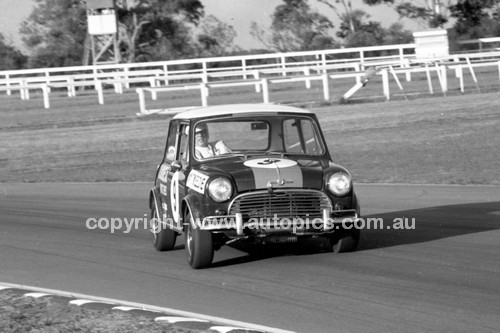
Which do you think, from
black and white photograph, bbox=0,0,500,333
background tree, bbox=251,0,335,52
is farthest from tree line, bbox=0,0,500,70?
black and white photograph, bbox=0,0,500,333

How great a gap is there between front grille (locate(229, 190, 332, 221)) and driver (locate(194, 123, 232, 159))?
99 cm

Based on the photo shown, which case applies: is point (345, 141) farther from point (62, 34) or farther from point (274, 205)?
point (62, 34)

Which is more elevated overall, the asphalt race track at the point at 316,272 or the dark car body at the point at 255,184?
the dark car body at the point at 255,184

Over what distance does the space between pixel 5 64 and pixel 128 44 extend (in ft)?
33.4

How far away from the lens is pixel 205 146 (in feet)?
33.0

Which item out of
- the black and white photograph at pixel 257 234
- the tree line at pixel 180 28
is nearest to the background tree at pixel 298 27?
the tree line at pixel 180 28

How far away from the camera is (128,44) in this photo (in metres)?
56.7

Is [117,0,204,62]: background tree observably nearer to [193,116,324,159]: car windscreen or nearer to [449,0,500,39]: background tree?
[449,0,500,39]: background tree

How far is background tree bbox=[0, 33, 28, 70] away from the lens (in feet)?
205

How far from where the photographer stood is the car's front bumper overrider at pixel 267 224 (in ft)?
29.7

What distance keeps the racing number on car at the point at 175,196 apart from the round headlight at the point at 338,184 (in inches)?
57.9

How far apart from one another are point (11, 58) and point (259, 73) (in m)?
28.5

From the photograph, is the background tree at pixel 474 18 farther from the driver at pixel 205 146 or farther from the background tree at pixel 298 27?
the driver at pixel 205 146

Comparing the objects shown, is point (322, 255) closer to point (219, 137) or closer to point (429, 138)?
point (219, 137)
